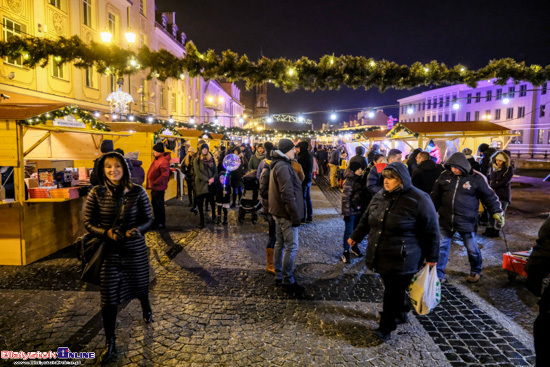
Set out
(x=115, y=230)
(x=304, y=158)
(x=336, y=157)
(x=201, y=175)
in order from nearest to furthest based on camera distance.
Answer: (x=115, y=230)
(x=201, y=175)
(x=304, y=158)
(x=336, y=157)

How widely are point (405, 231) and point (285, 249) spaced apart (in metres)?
1.94

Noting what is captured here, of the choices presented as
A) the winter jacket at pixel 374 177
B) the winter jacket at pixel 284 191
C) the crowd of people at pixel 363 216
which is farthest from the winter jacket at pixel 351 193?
the winter jacket at pixel 284 191

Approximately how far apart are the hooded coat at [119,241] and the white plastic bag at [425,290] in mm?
2841

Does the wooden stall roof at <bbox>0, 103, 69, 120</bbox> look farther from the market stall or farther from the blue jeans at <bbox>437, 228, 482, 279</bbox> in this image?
the blue jeans at <bbox>437, 228, 482, 279</bbox>

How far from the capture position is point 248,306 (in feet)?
14.1

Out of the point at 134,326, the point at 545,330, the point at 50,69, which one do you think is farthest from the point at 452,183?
the point at 50,69

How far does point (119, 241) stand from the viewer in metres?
3.31

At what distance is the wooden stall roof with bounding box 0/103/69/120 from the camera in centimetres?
543

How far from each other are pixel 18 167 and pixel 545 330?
7181 mm

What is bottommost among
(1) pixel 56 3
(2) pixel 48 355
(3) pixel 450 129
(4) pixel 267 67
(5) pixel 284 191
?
(2) pixel 48 355

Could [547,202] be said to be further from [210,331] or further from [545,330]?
[210,331]

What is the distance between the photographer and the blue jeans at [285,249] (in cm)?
472

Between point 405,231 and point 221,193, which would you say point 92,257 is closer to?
point 405,231

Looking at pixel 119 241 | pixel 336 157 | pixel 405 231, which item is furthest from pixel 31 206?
pixel 336 157
